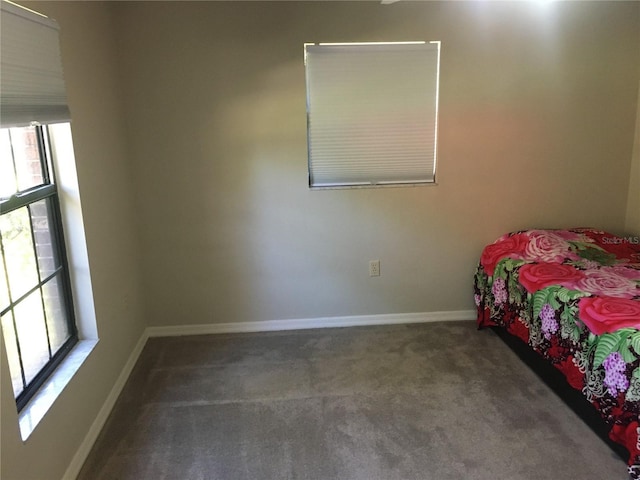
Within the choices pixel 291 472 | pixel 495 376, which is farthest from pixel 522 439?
pixel 291 472

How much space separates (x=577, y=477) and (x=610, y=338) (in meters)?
0.59

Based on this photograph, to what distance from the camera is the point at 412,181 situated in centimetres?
Answer: 353

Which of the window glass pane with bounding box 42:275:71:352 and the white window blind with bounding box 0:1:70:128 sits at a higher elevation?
the white window blind with bounding box 0:1:70:128

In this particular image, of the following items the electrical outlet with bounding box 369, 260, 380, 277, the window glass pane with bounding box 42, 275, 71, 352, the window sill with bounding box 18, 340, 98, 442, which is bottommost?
the window sill with bounding box 18, 340, 98, 442

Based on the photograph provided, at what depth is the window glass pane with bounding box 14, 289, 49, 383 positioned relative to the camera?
2096 millimetres

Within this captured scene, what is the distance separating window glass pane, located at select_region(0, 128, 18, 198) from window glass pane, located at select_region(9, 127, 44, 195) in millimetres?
42

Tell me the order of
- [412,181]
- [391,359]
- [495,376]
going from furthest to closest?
[412,181]
[391,359]
[495,376]

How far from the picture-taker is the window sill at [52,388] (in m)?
1.92

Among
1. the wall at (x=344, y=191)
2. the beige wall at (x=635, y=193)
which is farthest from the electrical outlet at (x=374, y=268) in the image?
the beige wall at (x=635, y=193)

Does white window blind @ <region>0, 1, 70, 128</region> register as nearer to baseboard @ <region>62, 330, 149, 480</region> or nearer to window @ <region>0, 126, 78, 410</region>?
window @ <region>0, 126, 78, 410</region>

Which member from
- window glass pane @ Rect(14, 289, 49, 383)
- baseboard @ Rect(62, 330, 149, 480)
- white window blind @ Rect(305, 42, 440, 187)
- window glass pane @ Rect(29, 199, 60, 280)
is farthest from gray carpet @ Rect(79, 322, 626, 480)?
white window blind @ Rect(305, 42, 440, 187)

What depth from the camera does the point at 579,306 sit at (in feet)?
8.29

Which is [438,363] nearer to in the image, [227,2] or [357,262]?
[357,262]

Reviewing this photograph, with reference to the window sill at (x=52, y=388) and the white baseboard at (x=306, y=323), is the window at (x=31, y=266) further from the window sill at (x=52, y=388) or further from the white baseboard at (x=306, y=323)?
the white baseboard at (x=306, y=323)
